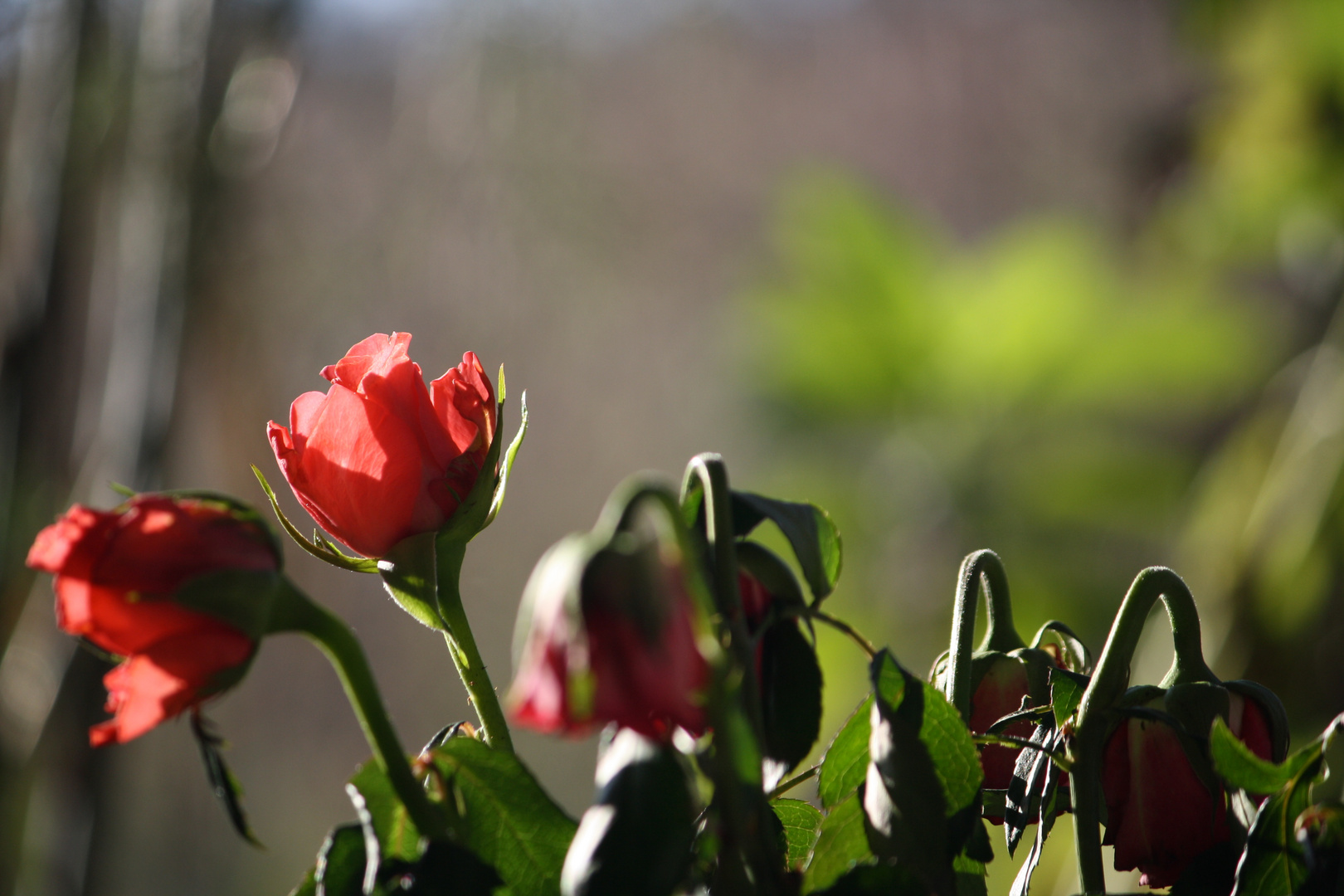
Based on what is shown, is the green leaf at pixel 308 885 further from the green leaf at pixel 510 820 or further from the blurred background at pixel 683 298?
the blurred background at pixel 683 298

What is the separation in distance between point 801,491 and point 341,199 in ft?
2.63

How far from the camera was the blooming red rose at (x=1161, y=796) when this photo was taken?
7.3 inches

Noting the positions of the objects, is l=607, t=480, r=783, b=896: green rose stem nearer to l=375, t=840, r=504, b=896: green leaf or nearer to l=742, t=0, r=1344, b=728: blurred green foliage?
l=375, t=840, r=504, b=896: green leaf

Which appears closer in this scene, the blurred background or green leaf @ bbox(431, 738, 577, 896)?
green leaf @ bbox(431, 738, 577, 896)

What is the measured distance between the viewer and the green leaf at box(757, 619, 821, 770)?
0.54ft

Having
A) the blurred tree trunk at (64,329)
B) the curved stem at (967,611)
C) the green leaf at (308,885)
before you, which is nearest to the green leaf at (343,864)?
the green leaf at (308,885)

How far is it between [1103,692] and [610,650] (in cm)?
10

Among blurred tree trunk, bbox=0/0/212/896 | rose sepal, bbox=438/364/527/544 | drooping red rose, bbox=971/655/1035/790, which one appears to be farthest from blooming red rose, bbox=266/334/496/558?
blurred tree trunk, bbox=0/0/212/896

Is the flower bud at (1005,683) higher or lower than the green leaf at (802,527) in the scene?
lower

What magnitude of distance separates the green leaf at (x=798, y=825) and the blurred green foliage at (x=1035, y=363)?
0.87 metres

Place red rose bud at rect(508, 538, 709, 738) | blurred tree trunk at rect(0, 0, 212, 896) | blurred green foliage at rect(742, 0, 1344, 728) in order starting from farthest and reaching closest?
blurred green foliage at rect(742, 0, 1344, 728) < blurred tree trunk at rect(0, 0, 212, 896) < red rose bud at rect(508, 538, 709, 738)

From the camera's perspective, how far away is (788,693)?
6.6 inches

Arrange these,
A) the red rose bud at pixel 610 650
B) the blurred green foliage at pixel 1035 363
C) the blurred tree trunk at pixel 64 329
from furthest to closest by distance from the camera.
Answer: the blurred green foliage at pixel 1035 363 < the blurred tree trunk at pixel 64 329 < the red rose bud at pixel 610 650

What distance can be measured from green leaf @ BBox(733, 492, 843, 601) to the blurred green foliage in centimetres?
91
